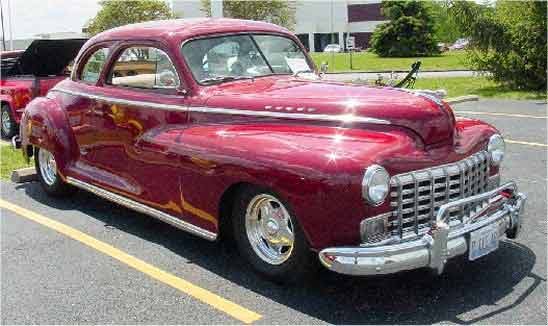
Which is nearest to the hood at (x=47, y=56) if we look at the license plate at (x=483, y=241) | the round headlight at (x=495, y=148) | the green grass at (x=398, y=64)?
the round headlight at (x=495, y=148)

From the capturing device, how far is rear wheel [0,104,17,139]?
1052 cm

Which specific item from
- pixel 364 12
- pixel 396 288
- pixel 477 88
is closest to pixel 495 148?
pixel 396 288

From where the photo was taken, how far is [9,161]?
27.6 ft

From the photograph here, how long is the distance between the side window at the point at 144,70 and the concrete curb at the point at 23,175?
7.29 ft

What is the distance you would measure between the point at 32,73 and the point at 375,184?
8.42 meters

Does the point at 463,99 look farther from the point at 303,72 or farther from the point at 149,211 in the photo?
the point at 149,211

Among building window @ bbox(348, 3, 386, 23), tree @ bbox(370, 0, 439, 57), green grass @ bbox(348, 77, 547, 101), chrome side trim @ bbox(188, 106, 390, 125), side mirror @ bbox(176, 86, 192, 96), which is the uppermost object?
building window @ bbox(348, 3, 386, 23)

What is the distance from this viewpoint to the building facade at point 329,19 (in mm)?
58750

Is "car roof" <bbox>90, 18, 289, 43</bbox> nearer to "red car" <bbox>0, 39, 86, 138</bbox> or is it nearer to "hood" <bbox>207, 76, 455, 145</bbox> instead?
"hood" <bbox>207, 76, 455, 145</bbox>

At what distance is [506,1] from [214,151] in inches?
562

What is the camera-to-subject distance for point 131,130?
5.18 meters

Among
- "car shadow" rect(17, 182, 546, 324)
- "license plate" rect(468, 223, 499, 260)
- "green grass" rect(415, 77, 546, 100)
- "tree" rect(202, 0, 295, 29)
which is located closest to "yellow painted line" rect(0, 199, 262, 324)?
"car shadow" rect(17, 182, 546, 324)

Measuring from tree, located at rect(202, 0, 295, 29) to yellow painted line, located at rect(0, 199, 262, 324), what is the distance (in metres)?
34.9

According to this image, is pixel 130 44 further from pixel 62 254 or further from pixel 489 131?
pixel 489 131
